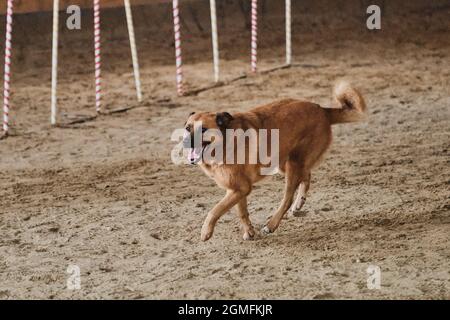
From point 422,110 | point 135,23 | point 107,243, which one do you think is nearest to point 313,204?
point 107,243

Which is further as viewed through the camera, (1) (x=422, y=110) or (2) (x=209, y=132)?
(1) (x=422, y=110)

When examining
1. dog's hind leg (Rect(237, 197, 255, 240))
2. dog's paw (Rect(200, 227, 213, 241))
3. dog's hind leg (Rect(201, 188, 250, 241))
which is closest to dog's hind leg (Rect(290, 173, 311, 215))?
dog's hind leg (Rect(237, 197, 255, 240))

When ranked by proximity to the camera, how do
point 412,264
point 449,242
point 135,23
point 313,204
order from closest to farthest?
point 412,264 → point 449,242 → point 313,204 → point 135,23

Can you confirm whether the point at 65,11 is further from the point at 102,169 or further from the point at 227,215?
the point at 227,215

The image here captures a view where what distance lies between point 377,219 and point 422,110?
4.40 meters

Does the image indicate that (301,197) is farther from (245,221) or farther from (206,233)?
(206,233)

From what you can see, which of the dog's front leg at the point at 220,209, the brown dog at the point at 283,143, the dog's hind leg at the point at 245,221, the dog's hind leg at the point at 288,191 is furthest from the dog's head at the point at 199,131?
the dog's hind leg at the point at 288,191

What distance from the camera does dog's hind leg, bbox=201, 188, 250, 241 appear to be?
6.27m

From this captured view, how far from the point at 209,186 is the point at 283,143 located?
1.77 meters

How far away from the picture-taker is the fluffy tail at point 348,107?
7.15m

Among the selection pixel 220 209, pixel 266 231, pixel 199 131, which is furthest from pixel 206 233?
pixel 199 131

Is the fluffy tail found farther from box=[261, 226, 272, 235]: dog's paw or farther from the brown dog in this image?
box=[261, 226, 272, 235]: dog's paw

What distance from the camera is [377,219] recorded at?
23.1 ft

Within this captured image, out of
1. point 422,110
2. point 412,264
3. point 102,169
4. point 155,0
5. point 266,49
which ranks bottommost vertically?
point 412,264
